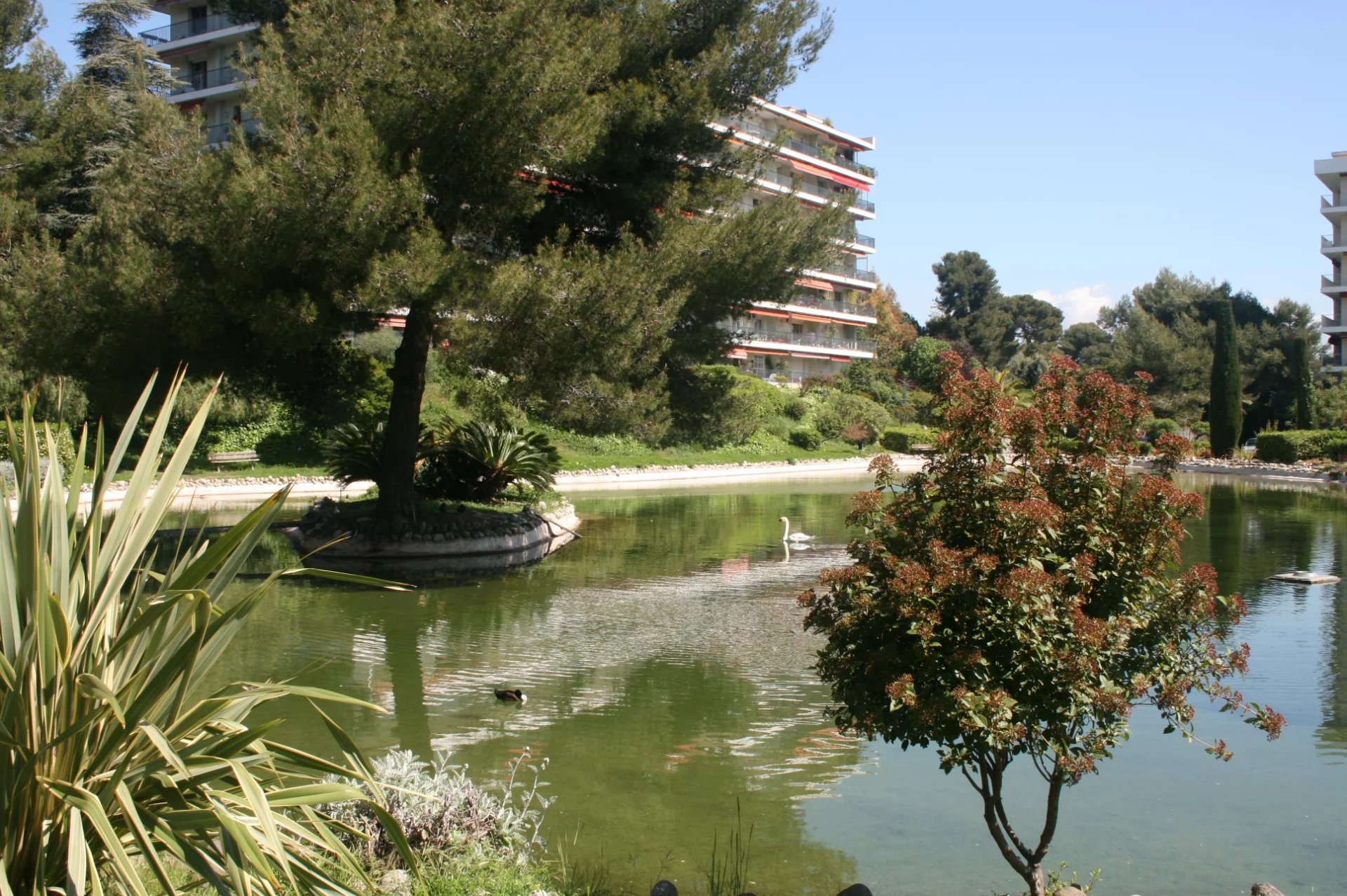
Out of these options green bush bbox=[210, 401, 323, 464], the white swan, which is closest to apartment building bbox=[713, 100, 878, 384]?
green bush bbox=[210, 401, 323, 464]

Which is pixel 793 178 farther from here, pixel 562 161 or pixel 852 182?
pixel 562 161

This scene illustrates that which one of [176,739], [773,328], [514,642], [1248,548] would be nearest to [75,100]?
[514,642]

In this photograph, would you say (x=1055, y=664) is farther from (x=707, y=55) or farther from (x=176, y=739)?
(x=707, y=55)

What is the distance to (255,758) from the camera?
12.1 ft

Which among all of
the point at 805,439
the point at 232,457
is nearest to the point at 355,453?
the point at 232,457

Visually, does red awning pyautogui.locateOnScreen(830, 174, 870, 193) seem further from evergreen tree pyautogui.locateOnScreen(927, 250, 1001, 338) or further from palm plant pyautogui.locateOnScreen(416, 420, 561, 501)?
palm plant pyautogui.locateOnScreen(416, 420, 561, 501)

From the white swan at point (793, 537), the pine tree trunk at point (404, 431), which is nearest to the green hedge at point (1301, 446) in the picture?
the white swan at point (793, 537)

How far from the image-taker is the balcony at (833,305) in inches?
2643

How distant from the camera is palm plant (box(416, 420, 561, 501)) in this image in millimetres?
19297

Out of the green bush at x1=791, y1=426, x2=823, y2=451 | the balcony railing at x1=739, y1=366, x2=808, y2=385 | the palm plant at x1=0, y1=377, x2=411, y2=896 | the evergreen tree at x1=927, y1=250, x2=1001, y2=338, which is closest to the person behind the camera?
the palm plant at x1=0, y1=377, x2=411, y2=896

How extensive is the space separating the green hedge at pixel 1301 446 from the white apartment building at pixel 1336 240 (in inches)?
1020

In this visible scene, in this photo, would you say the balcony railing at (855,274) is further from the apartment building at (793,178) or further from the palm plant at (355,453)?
the palm plant at (355,453)

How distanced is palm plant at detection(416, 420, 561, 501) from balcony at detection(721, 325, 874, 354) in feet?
138

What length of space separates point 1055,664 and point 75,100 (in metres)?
33.6
